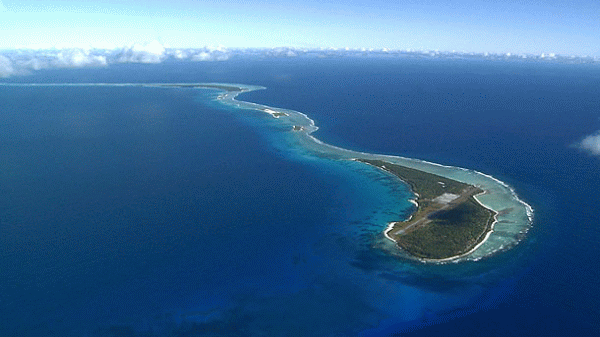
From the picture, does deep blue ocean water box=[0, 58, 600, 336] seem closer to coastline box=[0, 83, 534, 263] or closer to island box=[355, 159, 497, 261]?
coastline box=[0, 83, 534, 263]

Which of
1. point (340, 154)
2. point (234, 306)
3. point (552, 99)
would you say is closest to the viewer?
point (234, 306)

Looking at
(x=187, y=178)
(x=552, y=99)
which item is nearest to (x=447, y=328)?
(x=187, y=178)

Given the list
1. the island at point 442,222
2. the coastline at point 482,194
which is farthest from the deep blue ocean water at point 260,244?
the island at point 442,222

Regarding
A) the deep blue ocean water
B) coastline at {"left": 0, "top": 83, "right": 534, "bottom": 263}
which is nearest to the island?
coastline at {"left": 0, "top": 83, "right": 534, "bottom": 263}

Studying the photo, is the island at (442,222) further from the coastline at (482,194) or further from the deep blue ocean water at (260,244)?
the deep blue ocean water at (260,244)

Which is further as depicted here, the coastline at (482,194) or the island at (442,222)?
the coastline at (482,194)

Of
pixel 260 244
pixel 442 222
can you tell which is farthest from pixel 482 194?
pixel 260 244

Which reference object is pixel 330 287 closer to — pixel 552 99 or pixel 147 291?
pixel 147 291
